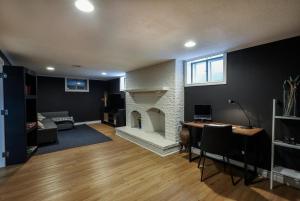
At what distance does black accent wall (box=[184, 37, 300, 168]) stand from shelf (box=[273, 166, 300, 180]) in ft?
0.43

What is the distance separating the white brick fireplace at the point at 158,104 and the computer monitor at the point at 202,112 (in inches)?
20.3

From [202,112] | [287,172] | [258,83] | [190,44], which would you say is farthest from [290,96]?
[190,44]

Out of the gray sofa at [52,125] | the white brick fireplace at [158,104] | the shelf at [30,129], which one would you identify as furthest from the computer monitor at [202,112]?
the gray sofa at [52,125]

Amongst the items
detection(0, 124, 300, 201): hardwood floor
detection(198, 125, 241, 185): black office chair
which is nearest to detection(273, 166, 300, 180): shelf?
detection(0, 124, 300, 201): hardwood floor

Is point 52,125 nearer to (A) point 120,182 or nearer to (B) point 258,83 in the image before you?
(A) point 120,182

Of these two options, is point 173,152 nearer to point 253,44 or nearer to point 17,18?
point 253,44

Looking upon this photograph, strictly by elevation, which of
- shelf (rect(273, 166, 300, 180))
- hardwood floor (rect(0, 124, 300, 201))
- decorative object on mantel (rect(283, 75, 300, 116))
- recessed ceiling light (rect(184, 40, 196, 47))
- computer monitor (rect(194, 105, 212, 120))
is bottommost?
hardwood floor (rect(0, 124, 300, 201))

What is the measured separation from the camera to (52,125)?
482 cm

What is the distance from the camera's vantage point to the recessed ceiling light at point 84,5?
58.2 inches

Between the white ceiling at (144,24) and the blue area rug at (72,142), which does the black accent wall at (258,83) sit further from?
the blue area rug at (72,142)

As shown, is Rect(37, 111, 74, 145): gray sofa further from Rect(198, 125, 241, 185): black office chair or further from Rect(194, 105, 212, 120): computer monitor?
Rect(198, 125, 241, 185): black office chair

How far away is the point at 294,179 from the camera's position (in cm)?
232

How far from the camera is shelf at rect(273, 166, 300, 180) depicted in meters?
2.22

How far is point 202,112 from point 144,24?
91.8 inches
